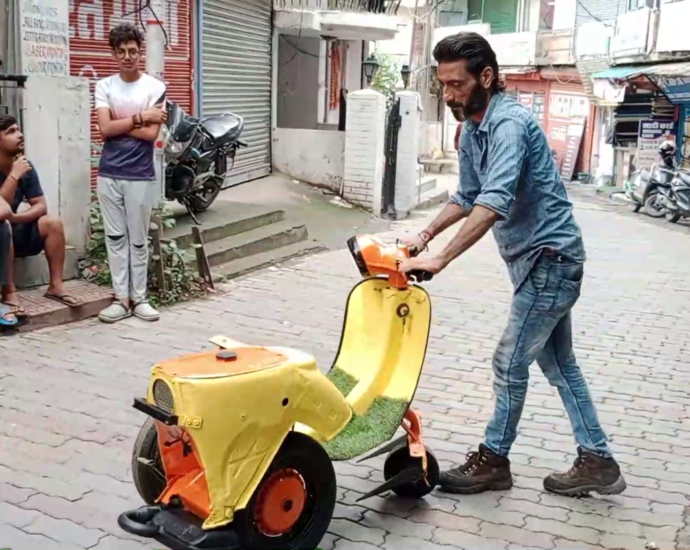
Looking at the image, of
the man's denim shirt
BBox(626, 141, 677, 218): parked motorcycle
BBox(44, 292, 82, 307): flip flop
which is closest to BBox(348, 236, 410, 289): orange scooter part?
the man's denim shirt

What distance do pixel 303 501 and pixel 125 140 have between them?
3.87 m

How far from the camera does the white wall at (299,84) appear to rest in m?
14.7

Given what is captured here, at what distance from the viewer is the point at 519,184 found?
3.61 meters

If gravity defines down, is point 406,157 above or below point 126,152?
below

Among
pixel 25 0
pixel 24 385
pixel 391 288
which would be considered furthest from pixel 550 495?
pixel 25 0

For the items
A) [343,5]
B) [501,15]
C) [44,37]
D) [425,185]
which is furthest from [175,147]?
[501,15]

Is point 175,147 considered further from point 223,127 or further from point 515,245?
point 515,245

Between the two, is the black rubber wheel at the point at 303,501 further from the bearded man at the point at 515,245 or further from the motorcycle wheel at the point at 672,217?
the motorcycle wheel at the point at 672,217

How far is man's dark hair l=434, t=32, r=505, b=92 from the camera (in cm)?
345

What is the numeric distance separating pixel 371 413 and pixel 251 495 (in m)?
0.84

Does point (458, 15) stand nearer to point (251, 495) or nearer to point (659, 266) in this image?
point (659, 266)

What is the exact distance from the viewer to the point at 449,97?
11.8ft

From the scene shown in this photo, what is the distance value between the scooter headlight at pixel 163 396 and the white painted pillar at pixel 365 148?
1012 cm

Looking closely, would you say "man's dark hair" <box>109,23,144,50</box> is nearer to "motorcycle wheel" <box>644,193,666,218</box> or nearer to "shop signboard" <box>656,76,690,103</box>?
"motorcycle wheel" <box>644,193,666,218</box>
